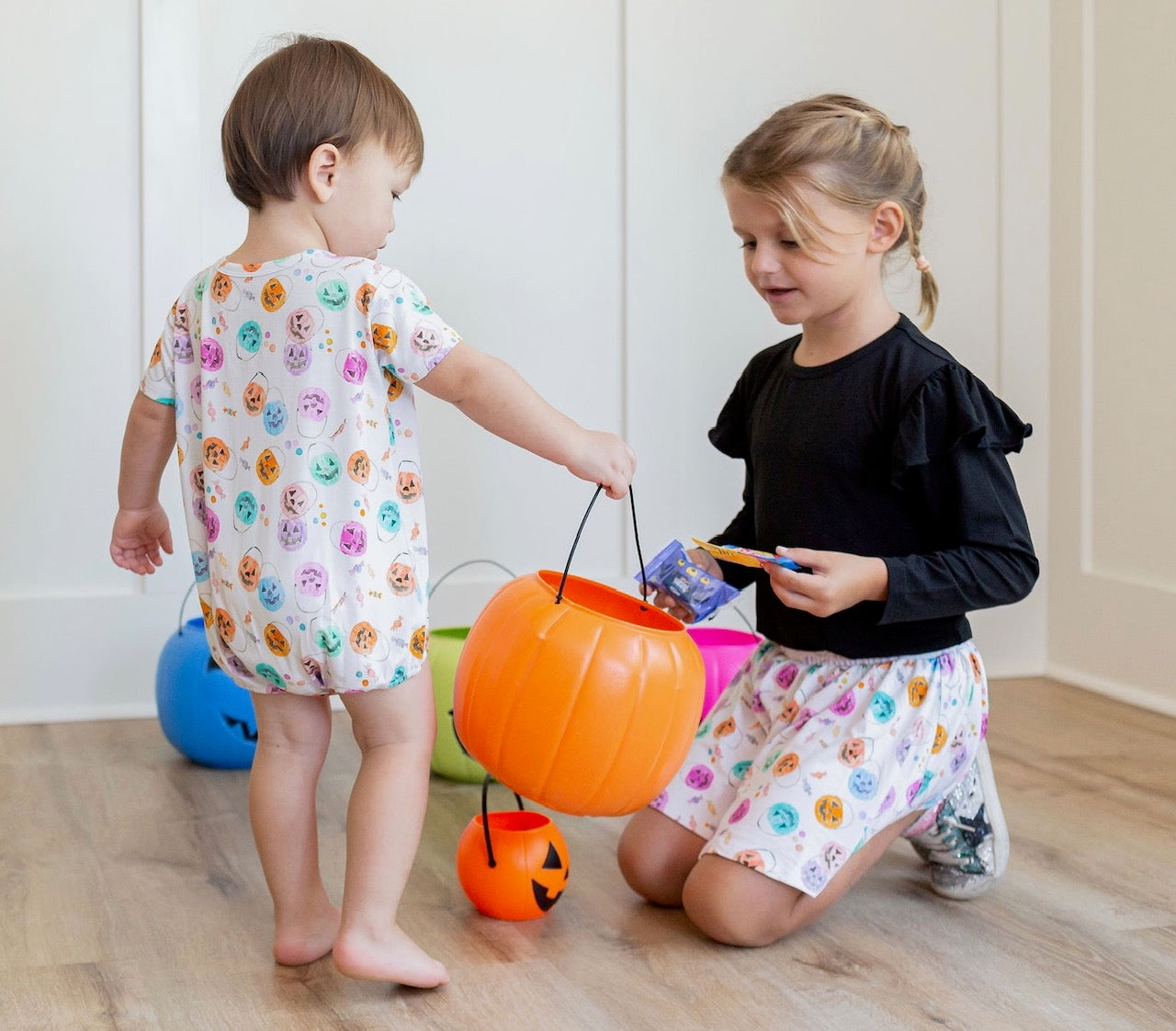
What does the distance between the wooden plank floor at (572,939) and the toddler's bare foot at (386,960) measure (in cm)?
2

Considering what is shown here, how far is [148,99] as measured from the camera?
211cm

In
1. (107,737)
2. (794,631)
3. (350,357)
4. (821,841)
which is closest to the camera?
(350,357)

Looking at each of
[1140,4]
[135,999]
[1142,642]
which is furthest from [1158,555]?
[135,999]

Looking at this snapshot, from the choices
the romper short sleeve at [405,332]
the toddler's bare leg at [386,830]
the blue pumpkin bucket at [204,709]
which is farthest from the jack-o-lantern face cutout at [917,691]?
the blue pumpkin bucket at [204,709]

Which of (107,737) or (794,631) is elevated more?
(794,631)

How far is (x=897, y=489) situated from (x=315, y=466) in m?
0.60

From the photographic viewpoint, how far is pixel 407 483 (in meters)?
1.19

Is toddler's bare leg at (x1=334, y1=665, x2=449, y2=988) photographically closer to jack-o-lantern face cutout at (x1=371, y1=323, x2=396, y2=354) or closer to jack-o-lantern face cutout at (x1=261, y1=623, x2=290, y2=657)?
jack-o-lantern face cutout at (x1=261, y1=623, x2=290, y2=657)

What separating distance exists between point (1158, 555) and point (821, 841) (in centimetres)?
126

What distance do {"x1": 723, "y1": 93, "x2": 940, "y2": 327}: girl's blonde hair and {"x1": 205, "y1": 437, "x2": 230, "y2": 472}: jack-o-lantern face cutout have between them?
1.97ft

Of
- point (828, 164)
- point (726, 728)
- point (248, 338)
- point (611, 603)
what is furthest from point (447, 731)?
point (828, 164)

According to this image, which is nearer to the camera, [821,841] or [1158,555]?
[821,841]

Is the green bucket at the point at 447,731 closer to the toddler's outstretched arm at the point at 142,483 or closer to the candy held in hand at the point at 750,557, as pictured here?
the toddler's outstretched arm at the point at 142,483

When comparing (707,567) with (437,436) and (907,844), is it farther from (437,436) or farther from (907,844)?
(437,436)
